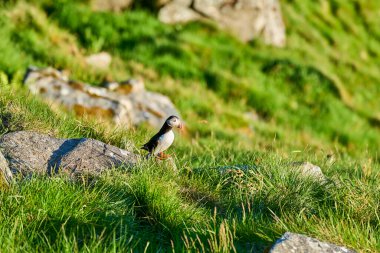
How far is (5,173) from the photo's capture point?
6.23 meters

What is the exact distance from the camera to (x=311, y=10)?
26.4m

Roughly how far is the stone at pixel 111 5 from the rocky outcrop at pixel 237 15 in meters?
1.12

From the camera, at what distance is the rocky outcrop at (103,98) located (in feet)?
43.7

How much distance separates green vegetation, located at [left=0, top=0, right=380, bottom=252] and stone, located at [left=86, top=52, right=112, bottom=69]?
0.86 ft

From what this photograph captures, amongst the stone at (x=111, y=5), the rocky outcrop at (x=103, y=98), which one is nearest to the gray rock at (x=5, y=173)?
the rocky outcrop at (x=103, y=98)

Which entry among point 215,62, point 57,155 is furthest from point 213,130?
point 57,155

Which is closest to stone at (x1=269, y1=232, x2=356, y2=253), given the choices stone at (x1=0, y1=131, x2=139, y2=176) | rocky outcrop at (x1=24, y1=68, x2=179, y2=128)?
stone at (x1=0, y1=131, x2=139, y2=176)

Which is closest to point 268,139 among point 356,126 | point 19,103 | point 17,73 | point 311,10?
point 356,126

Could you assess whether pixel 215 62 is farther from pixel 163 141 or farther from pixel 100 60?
pixel 163 141

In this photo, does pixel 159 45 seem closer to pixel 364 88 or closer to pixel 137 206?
pixel 364 88

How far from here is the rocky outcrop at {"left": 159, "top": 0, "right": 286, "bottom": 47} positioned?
69.5ft

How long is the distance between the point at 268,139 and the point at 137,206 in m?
9.71

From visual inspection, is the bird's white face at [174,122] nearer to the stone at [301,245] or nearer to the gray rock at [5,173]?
the gray rock at [5,173]

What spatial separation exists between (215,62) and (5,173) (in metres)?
13.8
